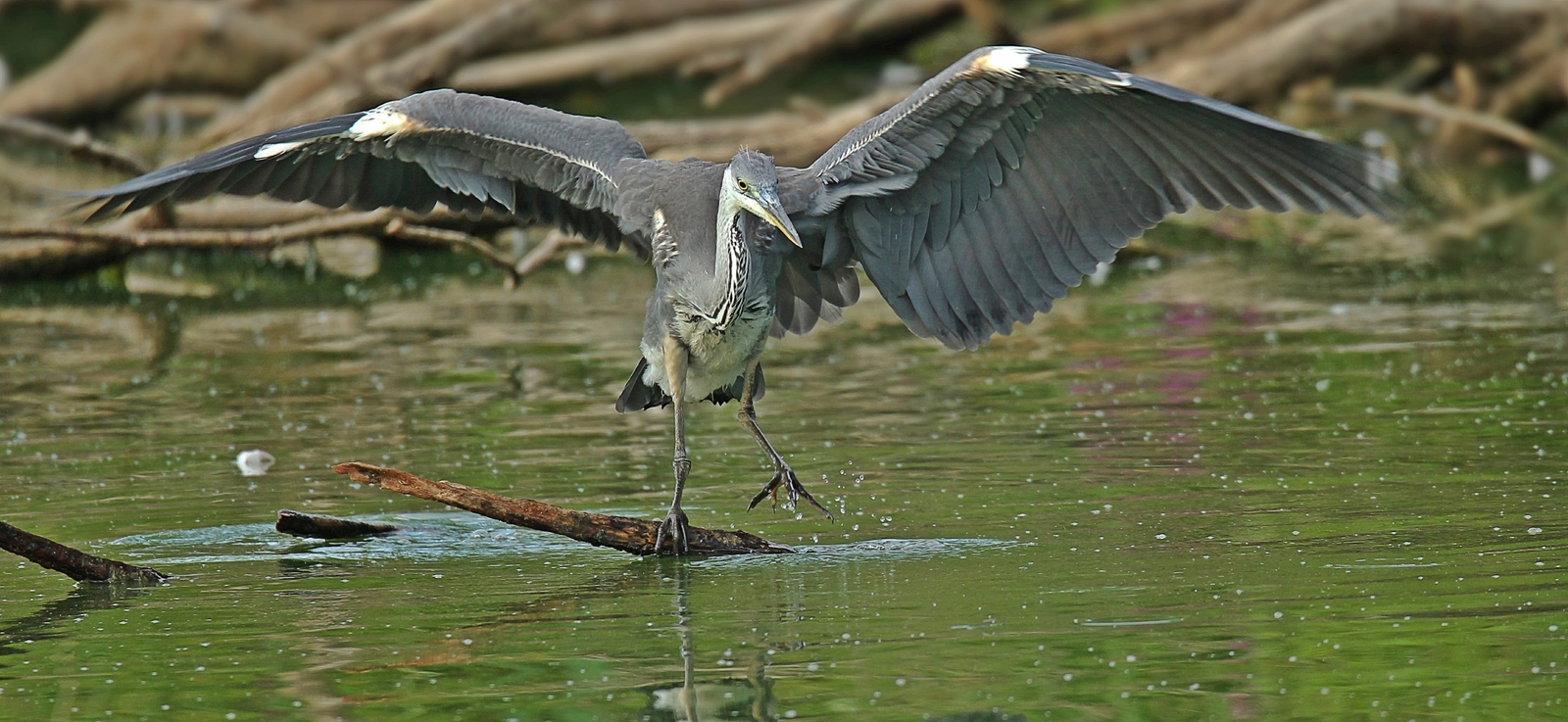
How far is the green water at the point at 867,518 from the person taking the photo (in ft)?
15.3

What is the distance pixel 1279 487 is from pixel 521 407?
383cm

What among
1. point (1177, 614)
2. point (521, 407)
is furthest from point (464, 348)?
point (1177, 614)

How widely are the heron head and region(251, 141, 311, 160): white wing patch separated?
1598 millimetres

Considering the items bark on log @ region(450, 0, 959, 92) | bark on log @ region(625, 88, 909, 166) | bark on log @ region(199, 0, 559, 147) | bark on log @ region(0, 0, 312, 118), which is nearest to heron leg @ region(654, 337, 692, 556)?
bark on log @ region(625, 88, 909, 166)

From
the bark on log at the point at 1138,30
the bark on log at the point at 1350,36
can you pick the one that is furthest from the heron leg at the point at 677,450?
the bark on log at the point at 1138,30

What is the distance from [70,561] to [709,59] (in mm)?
12899

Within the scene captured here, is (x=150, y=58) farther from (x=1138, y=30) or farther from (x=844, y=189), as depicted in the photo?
(x=844, y=189)

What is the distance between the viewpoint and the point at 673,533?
6215 millimetres

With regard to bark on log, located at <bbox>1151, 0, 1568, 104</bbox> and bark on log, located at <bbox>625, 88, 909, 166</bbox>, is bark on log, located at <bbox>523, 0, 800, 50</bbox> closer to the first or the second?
bark on log, located at <bbox>625, 88, 909, 166</bbox>

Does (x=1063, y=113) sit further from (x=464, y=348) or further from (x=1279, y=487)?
(x=464, y=348)

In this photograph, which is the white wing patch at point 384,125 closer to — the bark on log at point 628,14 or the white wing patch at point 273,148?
the white wing patch at point 273,148

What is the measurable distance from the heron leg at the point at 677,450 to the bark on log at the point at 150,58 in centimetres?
1390

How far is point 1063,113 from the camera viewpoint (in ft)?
20.5

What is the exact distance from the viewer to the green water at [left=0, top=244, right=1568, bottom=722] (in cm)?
465
